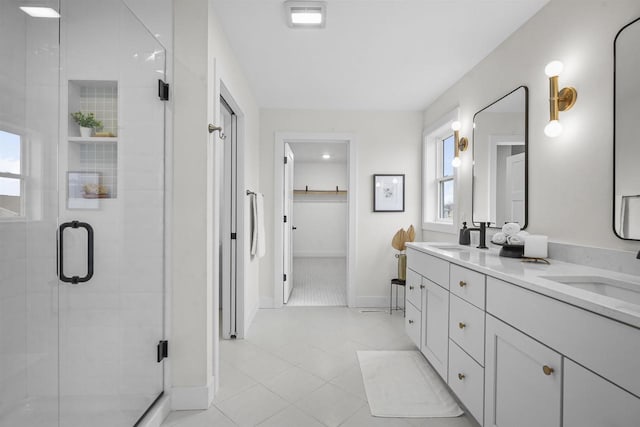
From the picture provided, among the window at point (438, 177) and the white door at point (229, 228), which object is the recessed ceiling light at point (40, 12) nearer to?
the white door at point (229, 228)

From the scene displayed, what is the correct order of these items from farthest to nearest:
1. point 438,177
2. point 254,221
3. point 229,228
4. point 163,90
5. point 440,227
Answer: point 438,177
point 440,227
point 254,221
point 229,228
point 163,90

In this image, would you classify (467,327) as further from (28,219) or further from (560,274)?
(28,219)

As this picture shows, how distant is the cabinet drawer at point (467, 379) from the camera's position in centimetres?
146

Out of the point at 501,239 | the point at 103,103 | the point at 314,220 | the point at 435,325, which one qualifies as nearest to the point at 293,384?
the point at 435,325

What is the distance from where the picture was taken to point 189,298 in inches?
69.1

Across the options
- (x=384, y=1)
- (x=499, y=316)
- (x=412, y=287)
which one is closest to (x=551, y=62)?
(x=384, y=1)

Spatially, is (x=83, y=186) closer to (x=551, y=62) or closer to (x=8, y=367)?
(x=8, y=367)

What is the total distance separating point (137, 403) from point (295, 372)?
1.01m

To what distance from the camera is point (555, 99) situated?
5.45ft

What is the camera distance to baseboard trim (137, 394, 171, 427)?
1539mm

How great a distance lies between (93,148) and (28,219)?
0.41m

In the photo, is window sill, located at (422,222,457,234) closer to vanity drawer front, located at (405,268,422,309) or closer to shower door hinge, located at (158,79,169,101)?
vanity drawer front, located at (405,268,422,309)

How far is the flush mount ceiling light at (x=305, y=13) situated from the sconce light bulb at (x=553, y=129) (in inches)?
58.0

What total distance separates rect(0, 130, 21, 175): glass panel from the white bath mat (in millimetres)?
2041
